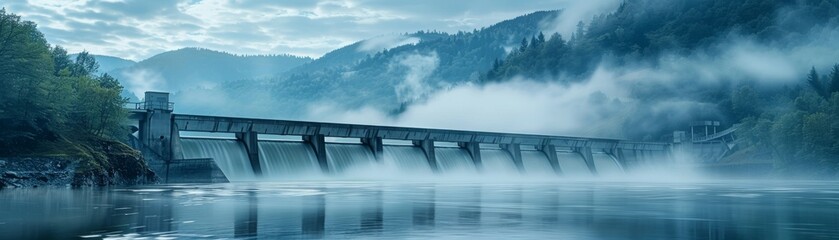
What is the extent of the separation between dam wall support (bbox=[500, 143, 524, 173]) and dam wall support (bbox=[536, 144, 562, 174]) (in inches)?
297

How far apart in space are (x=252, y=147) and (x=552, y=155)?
56583mm

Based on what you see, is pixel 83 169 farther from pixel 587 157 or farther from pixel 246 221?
pixel 587 157

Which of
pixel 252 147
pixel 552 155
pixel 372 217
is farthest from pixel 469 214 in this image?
pixel 552 155

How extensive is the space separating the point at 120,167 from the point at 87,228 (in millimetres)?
42939

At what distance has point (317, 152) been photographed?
294 feet

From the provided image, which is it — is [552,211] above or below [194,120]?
below

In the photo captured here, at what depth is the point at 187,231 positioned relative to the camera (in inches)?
940

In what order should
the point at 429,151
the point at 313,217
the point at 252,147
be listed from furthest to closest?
the point at 429,151 < the point at 252,147 < the point at 313,217

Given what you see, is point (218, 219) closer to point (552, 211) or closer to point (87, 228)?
point (87, 228)

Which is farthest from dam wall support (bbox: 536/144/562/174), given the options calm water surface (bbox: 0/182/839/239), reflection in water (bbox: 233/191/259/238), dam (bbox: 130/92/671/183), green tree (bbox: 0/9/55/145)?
reflection in water (bbox: 233/191/259/238)

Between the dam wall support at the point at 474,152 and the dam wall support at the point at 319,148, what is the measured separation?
26826mm

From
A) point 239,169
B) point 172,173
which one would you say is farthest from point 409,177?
point 172,173

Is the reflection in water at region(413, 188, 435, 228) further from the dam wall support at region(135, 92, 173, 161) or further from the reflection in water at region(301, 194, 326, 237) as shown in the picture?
the dam wall support at region(135, 92, 173, 161)

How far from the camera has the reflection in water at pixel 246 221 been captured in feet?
77.0
